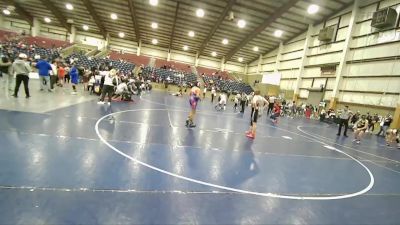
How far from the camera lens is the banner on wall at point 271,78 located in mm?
35500

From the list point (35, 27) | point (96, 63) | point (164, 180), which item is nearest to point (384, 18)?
point (164, 180)

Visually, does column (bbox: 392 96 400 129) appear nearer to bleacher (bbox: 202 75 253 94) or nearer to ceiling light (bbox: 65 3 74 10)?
bleacher (bbox: 202 75 253 94)

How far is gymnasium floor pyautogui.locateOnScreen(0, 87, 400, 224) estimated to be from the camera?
3125 mm

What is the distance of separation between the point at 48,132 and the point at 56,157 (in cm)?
170

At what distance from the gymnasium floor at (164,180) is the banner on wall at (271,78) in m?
28.9

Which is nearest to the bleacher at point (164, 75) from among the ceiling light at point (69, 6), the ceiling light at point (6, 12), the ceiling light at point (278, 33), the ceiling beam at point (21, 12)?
the ceiling light at point (69, 6)

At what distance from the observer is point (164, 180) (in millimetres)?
4199

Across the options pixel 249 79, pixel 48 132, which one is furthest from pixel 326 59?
pixel 48 132

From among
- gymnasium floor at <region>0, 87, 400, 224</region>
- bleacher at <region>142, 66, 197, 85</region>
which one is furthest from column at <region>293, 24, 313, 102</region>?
gymnasium floor at <region>0, 87, 400, 224</region>

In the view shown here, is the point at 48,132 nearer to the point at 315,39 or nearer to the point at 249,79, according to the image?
the point at 315,39

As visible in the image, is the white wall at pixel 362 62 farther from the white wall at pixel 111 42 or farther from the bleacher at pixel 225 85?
the white wall at pixel 111 42

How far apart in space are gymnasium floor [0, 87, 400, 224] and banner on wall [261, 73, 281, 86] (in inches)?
1140

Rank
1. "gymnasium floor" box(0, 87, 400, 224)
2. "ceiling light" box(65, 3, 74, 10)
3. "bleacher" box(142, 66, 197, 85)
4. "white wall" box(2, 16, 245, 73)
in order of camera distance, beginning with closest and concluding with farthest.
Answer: "gymnasium floor" box(0, 87, 400, 224) → "ceiling light" box(65, 3, 74, 10) → "bleacher" box(142, 66, 197, 85) → "white wall" box(2, 16, 245, 73)

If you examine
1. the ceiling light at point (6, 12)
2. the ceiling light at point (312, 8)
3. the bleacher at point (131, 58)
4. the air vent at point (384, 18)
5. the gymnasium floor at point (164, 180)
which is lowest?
the gymnasium floor at point (164, 180)
